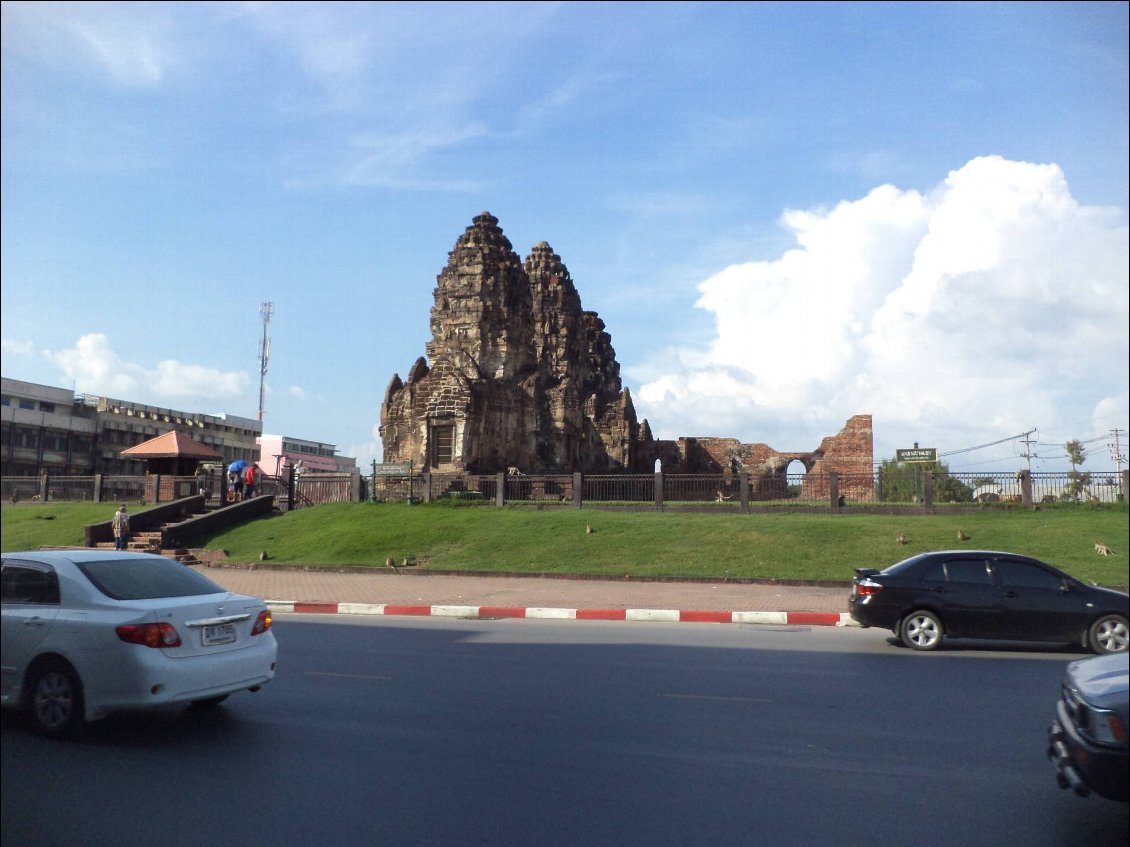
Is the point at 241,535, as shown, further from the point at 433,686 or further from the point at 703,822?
the point at 703,822

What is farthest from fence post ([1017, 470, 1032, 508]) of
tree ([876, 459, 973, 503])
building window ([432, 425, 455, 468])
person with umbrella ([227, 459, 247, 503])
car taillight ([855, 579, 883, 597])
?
person with umbrella ([227, 459, 247, 503])

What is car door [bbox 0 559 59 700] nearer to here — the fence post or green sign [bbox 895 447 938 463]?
the fence post

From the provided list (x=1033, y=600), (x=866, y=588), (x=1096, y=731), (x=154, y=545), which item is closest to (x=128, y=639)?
(x=1096, y=731)

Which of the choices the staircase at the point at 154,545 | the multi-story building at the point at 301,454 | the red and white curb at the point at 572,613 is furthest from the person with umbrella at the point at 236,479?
the multi-story building at the point at 301,454

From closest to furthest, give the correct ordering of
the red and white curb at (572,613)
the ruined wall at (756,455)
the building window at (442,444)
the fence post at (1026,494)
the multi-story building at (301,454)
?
the red and white curb at (572,613), the fence post at (1026,494), the building window at (442,444), the ruined wall at (756,455), the multi-story building at (301,454)

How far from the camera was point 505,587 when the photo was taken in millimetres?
16516

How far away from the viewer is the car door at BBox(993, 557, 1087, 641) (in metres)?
6.63

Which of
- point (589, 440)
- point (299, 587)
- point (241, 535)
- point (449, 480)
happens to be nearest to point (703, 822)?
point (299, 587)

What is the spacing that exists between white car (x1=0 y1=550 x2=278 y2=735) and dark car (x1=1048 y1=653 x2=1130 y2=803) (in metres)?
4.33

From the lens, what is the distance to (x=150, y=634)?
5.23 meters

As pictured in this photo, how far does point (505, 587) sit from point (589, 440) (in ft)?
89.3

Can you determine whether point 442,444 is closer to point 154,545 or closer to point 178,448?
point 178,448

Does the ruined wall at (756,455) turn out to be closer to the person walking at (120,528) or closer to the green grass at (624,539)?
the green grass at (624,539)

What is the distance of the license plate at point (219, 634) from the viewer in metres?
5.67
